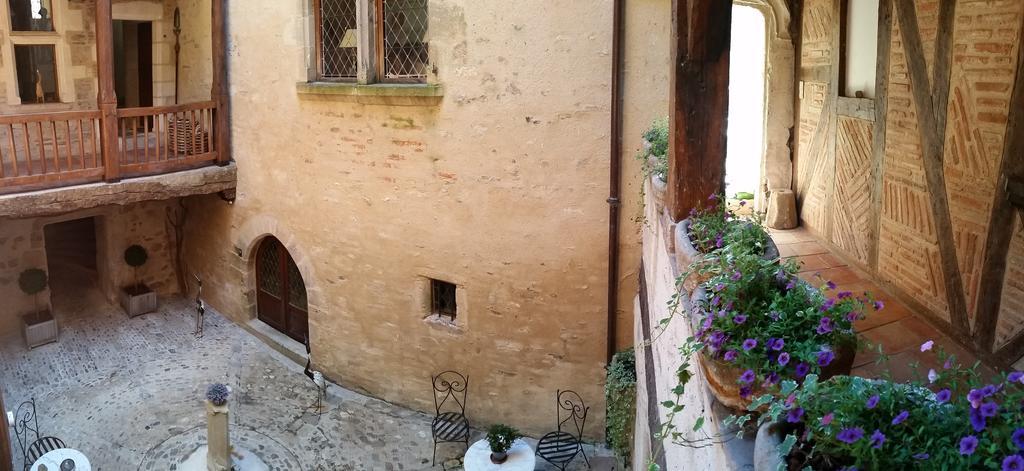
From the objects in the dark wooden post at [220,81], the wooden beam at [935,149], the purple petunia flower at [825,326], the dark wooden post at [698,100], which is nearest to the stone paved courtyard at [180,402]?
the dark wooden post at [220,81]

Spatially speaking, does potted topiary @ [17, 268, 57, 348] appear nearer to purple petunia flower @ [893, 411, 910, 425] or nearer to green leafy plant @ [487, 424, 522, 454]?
green leafy plant @ [487, 424, 522, 454]

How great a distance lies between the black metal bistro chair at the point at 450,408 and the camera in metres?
8.43

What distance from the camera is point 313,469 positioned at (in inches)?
316

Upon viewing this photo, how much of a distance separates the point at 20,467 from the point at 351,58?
5.31 m

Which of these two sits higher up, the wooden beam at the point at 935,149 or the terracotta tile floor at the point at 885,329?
the wooden beam at the point at 935,149

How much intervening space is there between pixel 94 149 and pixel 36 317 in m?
3.14

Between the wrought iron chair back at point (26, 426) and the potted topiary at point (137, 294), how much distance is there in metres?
2.59

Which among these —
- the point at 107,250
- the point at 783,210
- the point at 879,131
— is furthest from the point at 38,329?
the point at 879,131

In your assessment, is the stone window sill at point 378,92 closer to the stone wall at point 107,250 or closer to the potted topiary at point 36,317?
the stone wall at point 107,250

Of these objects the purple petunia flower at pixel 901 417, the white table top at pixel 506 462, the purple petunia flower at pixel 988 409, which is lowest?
the white table top at pixel 506 462

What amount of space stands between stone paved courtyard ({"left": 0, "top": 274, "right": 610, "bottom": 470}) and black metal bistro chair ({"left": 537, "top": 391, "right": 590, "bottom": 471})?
186mm

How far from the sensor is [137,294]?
1156 cm

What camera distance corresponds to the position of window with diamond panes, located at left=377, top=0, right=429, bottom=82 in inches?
332

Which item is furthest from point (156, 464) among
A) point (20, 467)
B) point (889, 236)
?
point (889, 236)
